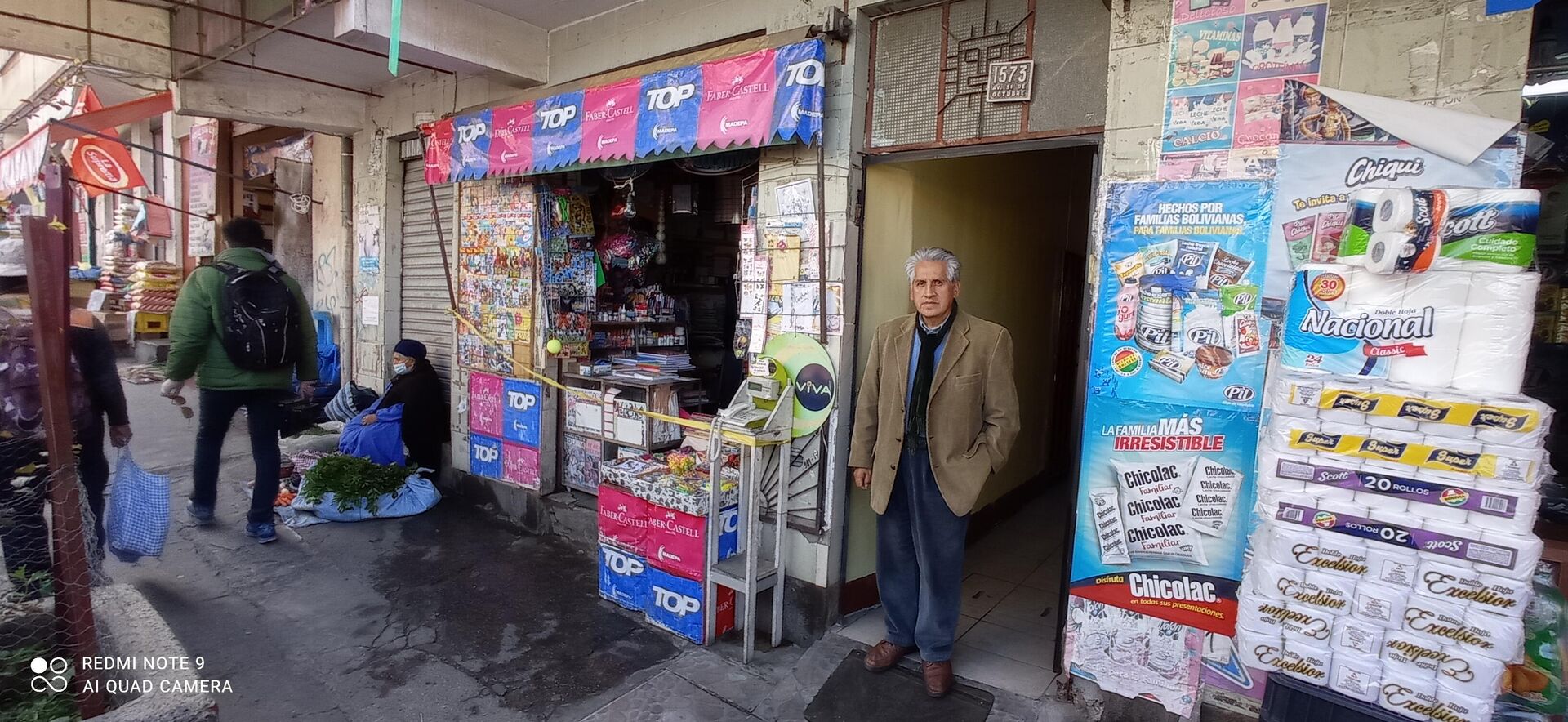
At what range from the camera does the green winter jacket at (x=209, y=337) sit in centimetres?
471

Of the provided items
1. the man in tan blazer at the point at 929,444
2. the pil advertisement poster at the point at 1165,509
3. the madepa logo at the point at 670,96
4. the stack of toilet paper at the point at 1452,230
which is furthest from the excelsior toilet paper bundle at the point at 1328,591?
the madepa logo at the point at 670,96

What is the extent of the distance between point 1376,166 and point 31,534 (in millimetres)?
5622

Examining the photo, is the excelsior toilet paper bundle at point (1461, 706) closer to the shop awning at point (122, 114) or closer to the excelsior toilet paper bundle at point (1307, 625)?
the excelsior toilet paper bundle at point (1307, 625)

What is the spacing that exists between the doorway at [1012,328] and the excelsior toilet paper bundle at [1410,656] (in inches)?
47.6

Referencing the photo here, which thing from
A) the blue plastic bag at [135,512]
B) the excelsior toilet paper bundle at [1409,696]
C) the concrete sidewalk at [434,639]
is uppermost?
the excelsior toilet paper bundle at [1409,696]

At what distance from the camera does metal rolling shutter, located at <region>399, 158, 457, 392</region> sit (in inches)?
265

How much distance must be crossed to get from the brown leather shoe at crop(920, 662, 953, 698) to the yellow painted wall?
0.83 meters


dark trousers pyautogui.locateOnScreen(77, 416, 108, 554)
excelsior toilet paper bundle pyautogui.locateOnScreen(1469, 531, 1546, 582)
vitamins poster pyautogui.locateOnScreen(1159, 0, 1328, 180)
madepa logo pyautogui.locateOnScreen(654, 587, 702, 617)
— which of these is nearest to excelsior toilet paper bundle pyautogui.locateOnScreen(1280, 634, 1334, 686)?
excelsior toilet paper bundle pyautogui.locateOnScreen(1469, 531, 1546, 582)

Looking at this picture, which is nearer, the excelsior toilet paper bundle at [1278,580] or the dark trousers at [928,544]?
the excelsior toilet paper bundle at [1278,580]

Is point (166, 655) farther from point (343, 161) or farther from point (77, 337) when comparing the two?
point (343, 161)

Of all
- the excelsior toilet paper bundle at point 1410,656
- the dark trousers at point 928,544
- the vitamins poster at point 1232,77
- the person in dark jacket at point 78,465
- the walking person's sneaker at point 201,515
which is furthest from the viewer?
the walking person's sneaker at point 201,515

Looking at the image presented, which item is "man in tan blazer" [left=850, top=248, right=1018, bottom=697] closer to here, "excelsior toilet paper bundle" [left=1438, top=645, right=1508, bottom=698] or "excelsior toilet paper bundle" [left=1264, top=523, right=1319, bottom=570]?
"excelsior toilet paper bundle" [left=1264, top=523, right=1319, bottom=570]

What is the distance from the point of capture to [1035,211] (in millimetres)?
5891

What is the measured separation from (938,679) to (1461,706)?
187 cm
